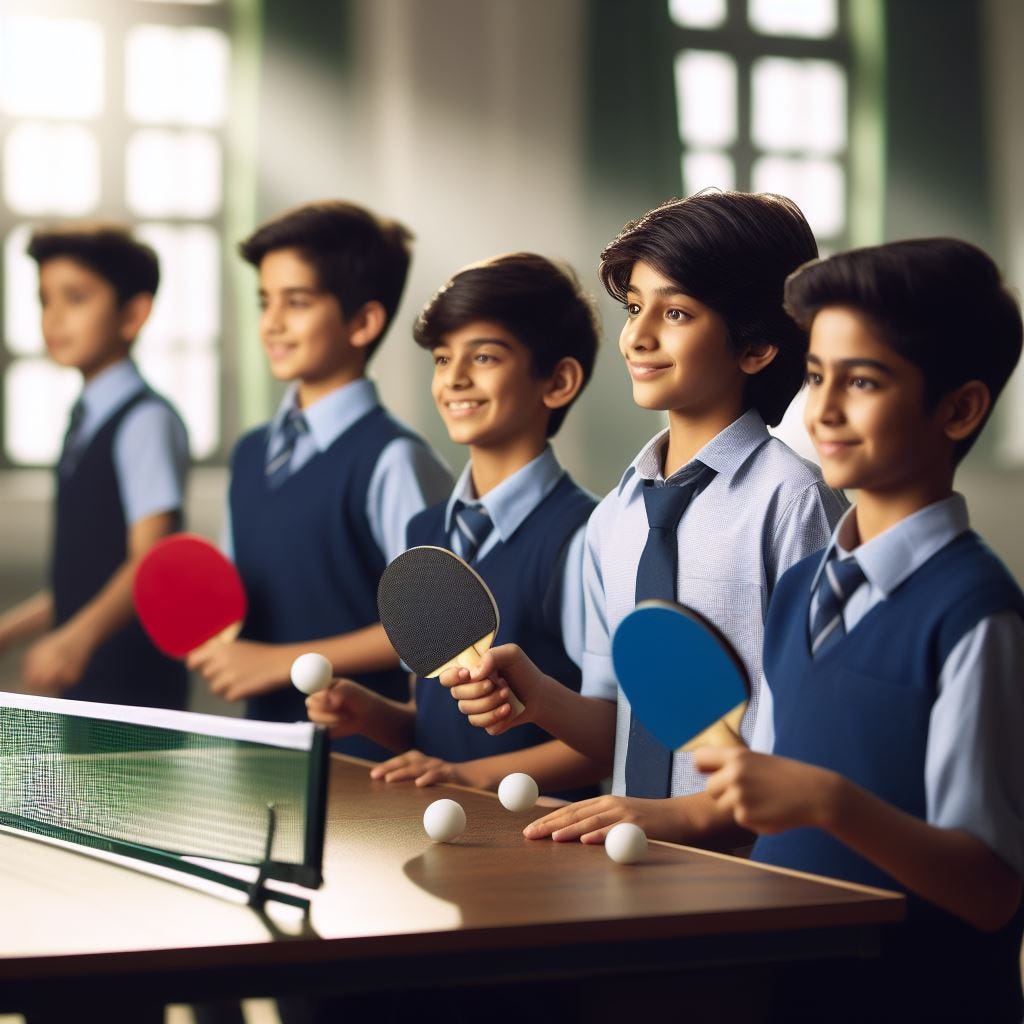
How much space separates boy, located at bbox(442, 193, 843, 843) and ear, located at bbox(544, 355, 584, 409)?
424 millimetres

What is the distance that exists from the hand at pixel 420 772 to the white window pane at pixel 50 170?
3661 mm

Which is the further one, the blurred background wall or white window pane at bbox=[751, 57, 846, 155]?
white window pane at bbox=[751, 57, 846, 155]

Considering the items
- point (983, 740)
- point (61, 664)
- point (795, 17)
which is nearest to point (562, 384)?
point (983, 740)

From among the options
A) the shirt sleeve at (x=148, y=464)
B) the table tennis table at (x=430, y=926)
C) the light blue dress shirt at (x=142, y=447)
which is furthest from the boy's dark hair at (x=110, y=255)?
the table tennis table at (x=430, y=926)

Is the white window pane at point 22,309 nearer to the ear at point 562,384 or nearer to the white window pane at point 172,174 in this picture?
the white window pane at point 172,174

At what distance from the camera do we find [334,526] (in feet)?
10.3

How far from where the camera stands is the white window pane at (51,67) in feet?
17.8

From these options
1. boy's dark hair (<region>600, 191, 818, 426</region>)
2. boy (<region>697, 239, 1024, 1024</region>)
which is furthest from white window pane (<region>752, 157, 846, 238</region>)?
boy (<region>697, 239, 1024, 1024</region>)

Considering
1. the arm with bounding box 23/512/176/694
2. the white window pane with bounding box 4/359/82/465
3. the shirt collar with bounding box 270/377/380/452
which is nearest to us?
the shirt collar with bounding box 270/377/380/452

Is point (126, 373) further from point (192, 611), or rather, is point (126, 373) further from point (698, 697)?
point (698, 697)

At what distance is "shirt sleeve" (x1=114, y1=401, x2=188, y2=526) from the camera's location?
432cm

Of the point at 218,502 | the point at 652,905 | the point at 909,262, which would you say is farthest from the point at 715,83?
the point at 652,905

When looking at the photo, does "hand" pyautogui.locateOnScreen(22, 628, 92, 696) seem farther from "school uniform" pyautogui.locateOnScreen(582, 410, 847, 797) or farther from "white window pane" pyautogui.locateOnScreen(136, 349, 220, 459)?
"school uniform" pyautogui.locateOnScreen(582, 410, 847, 797)

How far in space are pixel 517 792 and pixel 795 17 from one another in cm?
532
